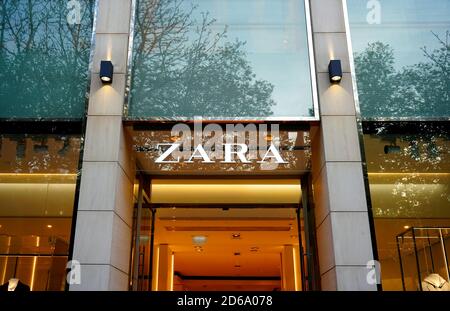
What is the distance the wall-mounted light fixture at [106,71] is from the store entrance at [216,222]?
5.16 feet

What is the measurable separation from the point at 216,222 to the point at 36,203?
Result: 2.82m

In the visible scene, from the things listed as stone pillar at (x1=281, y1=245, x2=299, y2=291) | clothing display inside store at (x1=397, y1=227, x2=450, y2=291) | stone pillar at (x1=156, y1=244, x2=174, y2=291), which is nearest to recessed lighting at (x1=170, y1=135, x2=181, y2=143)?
clothing display inside store at (x1=397, y1=227, x2=450, y2=291)

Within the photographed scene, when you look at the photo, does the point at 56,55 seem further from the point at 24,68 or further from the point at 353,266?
the point at 353,266

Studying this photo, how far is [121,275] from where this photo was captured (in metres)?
5.52

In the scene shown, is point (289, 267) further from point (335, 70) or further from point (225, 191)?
point (335, 70)

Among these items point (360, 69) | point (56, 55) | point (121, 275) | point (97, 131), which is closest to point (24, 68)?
point (56, 55)

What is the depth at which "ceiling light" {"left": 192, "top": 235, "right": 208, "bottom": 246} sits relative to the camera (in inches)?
345

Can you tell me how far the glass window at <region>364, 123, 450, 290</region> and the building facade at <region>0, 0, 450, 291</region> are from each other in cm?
2

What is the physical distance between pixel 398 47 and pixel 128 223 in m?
3.96

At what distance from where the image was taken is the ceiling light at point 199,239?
8.77 m

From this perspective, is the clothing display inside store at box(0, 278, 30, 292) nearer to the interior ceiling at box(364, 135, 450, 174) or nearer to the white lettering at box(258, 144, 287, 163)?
the white lettering at box(258, 144, 287, 163)

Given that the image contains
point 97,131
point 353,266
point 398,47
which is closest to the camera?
point 353,266

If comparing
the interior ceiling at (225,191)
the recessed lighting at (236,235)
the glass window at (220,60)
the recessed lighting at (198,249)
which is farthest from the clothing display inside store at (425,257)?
the recessed lighting at (198,249)
